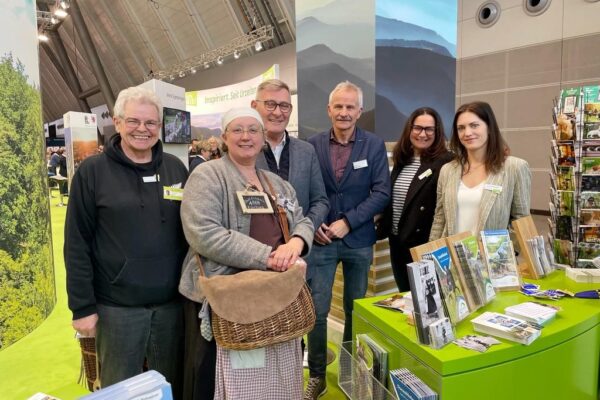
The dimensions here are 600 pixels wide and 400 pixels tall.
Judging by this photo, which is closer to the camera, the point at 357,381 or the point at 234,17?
the point at 357,381

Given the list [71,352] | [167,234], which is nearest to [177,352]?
[167,234]

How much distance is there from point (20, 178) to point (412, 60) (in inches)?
132

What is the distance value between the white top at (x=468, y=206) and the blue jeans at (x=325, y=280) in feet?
1.83

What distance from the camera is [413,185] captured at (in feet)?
8.26

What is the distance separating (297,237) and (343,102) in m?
0.95

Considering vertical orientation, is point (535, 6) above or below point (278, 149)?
above

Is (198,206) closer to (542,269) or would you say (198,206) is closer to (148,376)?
(148,376)

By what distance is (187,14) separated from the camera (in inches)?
487

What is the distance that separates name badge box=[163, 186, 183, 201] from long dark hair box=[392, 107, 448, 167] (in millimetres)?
1482

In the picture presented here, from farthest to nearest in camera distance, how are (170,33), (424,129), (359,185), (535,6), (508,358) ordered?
(170,33) → (535,6) → (424,129) → (359,185) → (508,358)

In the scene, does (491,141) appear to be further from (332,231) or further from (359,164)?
(332,231)

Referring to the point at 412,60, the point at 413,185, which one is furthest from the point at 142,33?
the point at 413,185

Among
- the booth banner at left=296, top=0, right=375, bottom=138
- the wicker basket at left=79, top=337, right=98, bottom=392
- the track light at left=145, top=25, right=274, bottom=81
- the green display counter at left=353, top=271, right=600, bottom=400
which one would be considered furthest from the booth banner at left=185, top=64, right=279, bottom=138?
the green display counter at left=353, top=271, right=600, bottom=400

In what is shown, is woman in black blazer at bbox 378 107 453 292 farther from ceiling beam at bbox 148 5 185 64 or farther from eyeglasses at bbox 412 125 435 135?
ceiling beam at bbox 148 5 185 64
